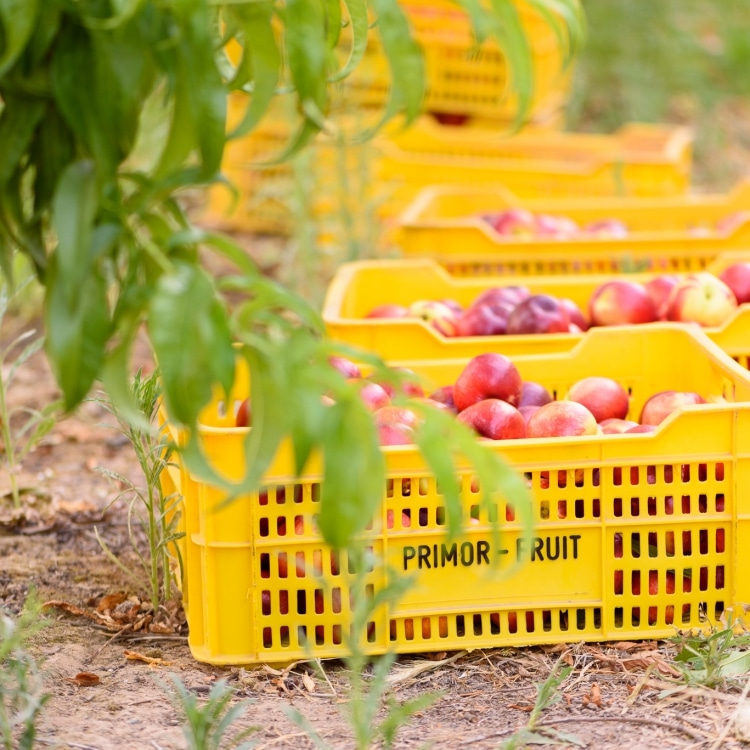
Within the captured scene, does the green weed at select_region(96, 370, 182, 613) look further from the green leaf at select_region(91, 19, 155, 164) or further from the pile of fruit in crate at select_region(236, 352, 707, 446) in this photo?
the green leaf at select_region(91, 19, 155, 164)

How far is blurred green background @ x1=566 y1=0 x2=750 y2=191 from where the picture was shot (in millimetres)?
6887

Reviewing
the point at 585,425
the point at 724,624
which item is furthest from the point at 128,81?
the point at 724,624

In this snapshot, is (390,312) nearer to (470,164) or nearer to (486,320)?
(486,320)

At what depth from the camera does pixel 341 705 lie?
1808 mm

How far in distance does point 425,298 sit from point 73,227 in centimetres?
193

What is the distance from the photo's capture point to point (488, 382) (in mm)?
2223

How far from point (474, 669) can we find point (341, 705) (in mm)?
261

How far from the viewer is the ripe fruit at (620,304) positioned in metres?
2.77

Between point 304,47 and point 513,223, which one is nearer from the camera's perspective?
point 304,47

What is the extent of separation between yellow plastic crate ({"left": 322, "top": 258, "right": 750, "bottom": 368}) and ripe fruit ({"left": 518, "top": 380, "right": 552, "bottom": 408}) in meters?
0.19

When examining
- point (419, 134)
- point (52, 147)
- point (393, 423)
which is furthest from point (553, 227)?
point (52, 147)

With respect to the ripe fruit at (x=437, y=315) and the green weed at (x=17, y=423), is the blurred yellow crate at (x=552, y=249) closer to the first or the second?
the ripe fruit at (x=437, y=315)

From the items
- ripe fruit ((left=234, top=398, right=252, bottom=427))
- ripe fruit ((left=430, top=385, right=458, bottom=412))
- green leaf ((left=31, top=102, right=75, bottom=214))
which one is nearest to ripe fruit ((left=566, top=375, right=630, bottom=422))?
ripe fruit ((left=430, top=385, right=458, bottom=412))

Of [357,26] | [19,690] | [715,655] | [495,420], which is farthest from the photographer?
[495,420]
